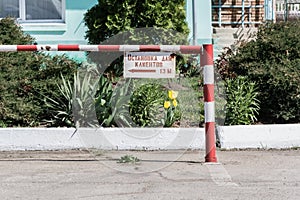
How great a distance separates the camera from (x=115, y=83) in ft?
31.4

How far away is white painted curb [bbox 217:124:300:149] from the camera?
8.40 meters

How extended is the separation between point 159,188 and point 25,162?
2024mm

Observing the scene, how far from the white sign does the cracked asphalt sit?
1.06m

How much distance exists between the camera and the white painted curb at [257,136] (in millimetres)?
8398

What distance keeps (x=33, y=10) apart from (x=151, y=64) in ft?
20.0

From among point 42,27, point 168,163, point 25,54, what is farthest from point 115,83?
point 42,27

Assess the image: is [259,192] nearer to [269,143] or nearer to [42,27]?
[269,143]

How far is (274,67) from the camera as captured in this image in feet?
31.0

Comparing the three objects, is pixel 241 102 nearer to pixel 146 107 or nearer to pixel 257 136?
pixel 257 136

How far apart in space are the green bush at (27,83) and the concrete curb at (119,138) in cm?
45

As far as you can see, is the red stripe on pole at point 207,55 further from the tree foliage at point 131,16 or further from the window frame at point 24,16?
the window frame at point 24,16

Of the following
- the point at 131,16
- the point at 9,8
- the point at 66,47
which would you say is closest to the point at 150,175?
the point at 66,47

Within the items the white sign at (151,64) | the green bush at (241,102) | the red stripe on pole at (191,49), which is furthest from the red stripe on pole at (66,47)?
the green bush at (241,102)

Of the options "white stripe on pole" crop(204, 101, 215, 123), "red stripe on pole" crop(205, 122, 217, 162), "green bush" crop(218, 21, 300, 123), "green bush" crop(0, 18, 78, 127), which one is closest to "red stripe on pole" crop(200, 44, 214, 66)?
"white stripe on pole" crop(204, 101, 215, 123)
